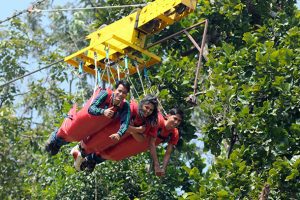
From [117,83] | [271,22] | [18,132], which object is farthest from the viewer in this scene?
[18,132]

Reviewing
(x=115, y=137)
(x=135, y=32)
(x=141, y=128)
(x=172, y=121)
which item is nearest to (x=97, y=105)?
(x=115, y=137)

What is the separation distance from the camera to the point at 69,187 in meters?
13.0

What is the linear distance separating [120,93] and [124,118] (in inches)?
9.4

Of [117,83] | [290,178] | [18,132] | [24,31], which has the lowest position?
[290,178]

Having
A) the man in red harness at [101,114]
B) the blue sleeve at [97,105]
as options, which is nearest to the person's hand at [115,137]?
the man in red harness at [101,114]

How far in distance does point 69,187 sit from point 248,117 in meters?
3.13

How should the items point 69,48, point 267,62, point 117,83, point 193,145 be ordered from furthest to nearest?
point 69,48
point 193,145
point 267,62
point 117,83

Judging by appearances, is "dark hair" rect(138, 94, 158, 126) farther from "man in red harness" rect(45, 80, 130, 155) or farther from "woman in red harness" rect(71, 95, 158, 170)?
"man in red harness" rect(45, 80, 130, 155)

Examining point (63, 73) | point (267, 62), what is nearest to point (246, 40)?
point (267, 62)

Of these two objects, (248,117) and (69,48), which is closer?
(248,117)

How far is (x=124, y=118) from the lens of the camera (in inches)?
355

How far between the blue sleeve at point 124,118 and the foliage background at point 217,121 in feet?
6.17

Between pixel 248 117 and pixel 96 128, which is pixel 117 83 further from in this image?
pixel 248 117

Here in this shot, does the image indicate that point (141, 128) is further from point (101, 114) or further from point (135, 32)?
point (135, 32)
